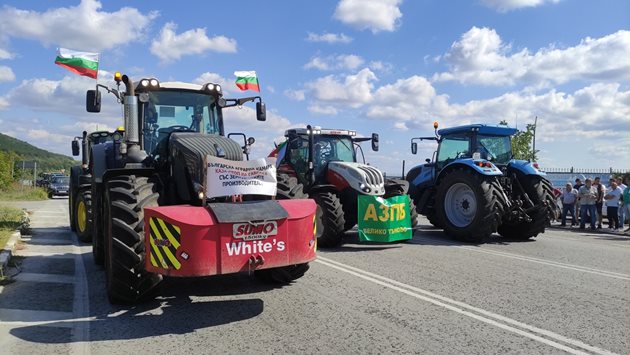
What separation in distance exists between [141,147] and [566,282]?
640 centimetres

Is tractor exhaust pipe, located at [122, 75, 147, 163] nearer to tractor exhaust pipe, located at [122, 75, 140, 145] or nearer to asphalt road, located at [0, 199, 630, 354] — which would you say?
tractor exhaust pipe, located at [122, 75, 140, 145]

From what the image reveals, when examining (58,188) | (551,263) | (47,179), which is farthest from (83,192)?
(47,179)

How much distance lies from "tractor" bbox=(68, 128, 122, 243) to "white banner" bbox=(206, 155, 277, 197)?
465 cm

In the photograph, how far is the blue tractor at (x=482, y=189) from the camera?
10.9 metres

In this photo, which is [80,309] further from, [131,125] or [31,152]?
[31,152]

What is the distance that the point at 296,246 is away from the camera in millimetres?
5555

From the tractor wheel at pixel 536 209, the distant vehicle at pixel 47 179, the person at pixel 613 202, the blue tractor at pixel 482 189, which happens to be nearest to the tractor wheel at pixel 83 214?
the blue tractor at pixel 482 189

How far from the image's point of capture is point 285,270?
6.55 meters

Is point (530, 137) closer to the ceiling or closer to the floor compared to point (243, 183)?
closer to the ceiling

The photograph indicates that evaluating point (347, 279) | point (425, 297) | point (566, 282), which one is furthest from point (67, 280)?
point (566, 282)

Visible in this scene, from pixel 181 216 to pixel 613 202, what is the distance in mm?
15036

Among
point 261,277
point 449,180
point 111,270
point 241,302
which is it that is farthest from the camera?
point 449,180

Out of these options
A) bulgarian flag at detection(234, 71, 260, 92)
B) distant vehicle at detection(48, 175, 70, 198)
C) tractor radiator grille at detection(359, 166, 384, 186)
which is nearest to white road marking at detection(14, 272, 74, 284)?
tractor radiator grille at detection(359, 166, 384, 186)

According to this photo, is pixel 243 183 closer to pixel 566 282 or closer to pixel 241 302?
pixel 241 302
